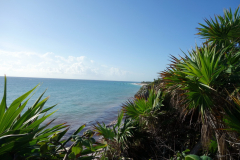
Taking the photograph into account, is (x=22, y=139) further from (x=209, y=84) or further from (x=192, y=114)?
(x=209, y=84)

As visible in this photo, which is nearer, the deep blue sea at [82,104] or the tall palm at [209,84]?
the tall palm at [209,84]

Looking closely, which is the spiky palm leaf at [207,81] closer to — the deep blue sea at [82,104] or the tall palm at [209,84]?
the tall palm at [209,84]

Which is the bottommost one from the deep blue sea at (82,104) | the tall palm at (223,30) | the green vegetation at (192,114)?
the deep blue sea at (82,104)

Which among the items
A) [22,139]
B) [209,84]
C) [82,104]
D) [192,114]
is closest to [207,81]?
[209,84]

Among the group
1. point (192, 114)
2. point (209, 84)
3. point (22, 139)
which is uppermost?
point (209, 84)

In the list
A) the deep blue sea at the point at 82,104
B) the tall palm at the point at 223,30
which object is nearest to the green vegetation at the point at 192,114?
the tall palm at the point at 223,30

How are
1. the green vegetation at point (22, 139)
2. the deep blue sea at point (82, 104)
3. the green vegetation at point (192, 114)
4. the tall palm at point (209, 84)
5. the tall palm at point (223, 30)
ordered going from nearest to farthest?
the green vegetation at point (22, 139)
the green vegetation at point (192, 114)
the tall palm at point (209, 84)
the tall palm at point (223, 30)
the deep blue sea at point (82, 104)

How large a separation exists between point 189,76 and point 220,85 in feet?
2.56

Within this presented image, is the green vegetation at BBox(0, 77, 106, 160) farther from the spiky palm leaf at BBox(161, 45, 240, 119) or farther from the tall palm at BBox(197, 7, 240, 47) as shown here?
the tall palm at BBox(197, 7, 240, 47)

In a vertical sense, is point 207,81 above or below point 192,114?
above

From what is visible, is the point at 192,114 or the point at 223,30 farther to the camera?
the point at 223,30

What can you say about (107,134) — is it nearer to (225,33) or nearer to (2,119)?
(2,119)

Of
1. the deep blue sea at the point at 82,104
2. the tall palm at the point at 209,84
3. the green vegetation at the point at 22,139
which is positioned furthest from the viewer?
the deep blue sea at the point at 82,104

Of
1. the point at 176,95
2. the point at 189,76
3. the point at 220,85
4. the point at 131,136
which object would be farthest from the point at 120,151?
the point at 220,85
